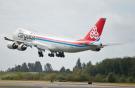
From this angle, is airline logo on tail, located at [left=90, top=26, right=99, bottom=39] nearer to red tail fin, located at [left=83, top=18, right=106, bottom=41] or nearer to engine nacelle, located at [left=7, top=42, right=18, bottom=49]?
red tail fin, located at [left=83, top=18, right=106, bottom=41]

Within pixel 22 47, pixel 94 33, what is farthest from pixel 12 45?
pixel 94 33

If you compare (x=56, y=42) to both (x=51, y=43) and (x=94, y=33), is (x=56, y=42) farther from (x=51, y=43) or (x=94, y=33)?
(x=94, y=33)

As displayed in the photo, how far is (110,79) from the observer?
480 ft

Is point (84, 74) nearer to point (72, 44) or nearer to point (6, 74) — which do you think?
point (72, 44)

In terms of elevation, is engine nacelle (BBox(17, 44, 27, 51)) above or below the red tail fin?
below

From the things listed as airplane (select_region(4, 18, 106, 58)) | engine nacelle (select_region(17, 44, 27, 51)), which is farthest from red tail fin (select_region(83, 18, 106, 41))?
engine nacelle (select_region(17, 44, 27, 51))

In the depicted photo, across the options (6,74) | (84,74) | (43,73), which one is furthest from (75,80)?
(6,74)

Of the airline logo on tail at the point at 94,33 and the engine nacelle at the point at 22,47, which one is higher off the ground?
the airline logo on tail at the point at 94,33

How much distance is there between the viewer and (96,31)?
141 m

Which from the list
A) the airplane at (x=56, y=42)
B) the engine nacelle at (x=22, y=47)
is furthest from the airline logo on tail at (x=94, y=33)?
the engine nacelle at (x=22, y=47)

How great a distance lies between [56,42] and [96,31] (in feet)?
40.1

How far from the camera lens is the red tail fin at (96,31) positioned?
459 feet

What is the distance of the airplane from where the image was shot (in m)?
139

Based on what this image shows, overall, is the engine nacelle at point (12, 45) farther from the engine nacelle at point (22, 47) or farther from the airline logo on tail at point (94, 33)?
the airline logo on tail at point (94, 33)
